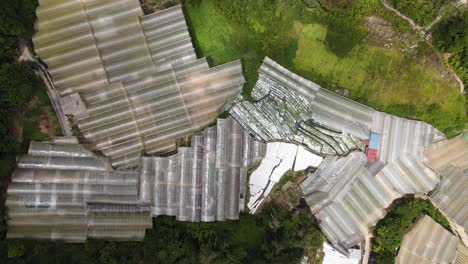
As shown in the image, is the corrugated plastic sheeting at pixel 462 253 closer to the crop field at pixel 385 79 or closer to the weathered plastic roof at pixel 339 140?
the weathered plastic roof at pixel 339 140

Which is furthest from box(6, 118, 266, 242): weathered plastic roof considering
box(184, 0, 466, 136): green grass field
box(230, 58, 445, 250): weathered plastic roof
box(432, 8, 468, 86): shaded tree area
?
box(432, 8, 468, 86): shaded tree area

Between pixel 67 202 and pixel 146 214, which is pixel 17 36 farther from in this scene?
pixel 146 214

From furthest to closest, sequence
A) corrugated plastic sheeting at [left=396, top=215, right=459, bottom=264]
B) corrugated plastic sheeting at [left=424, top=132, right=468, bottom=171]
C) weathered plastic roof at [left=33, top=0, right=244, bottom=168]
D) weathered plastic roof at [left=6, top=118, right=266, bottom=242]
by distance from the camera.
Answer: corrugated plastic sheeting at [left=424, top=132, right=468, bottom=171] → corrugated plastic sheeting at [left=396, top=215, right=459, bottom=264] → weathered plastic roof at [left=6, top=118, right=266, bottom=242] → weathered plastic roof at [left=33, top=0, right=244, bottom=168]

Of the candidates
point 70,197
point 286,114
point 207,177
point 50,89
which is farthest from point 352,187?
point 50,89

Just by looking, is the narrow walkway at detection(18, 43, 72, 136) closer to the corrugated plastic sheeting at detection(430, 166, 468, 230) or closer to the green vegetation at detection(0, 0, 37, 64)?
the green vegetation at detection(0, 0, 37, 64)

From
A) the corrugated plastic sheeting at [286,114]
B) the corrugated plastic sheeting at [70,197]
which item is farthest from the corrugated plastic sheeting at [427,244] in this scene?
the corrugated plastic sheeting at [70,197]
